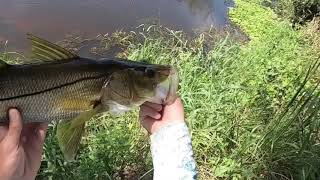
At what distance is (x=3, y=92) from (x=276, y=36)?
6509mm

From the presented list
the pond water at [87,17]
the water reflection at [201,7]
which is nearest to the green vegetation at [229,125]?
the pond water at [87,17]

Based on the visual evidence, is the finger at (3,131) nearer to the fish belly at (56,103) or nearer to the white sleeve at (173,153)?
the fish belly at (56,103)

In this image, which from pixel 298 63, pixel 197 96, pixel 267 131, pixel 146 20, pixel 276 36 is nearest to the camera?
pixel 267 131

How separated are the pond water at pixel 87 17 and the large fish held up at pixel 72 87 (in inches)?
231

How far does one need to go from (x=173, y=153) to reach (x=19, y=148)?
0.65 m

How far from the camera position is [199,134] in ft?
14.8

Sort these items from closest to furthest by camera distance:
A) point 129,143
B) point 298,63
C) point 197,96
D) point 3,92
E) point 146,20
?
point 3,92
point 129,143
point 197,96
point 298,63
point 146,20

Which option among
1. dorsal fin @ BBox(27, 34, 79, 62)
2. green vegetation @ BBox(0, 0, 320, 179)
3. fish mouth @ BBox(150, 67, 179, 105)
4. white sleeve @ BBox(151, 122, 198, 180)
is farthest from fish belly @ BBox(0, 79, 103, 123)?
green vegetation @ BBox(0, 0, 320, 179)

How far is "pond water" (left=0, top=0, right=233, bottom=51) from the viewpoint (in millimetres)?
8156

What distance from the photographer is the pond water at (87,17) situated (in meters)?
8.16

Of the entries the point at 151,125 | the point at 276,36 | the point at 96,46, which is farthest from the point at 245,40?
the point at 151,125

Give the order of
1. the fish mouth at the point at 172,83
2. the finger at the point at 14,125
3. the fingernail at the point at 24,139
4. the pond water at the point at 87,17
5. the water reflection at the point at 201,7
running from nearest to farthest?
the finger at the point at 14,125, the fish mouth at the point at 172,83, the fingernail at the point at 24,139, the pond water at the point at 87,17, the water reflection at the point at 201,7

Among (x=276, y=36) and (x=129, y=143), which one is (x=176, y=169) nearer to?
(x=129, y=143)

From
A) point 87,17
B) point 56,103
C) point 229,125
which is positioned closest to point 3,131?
point 56,103
